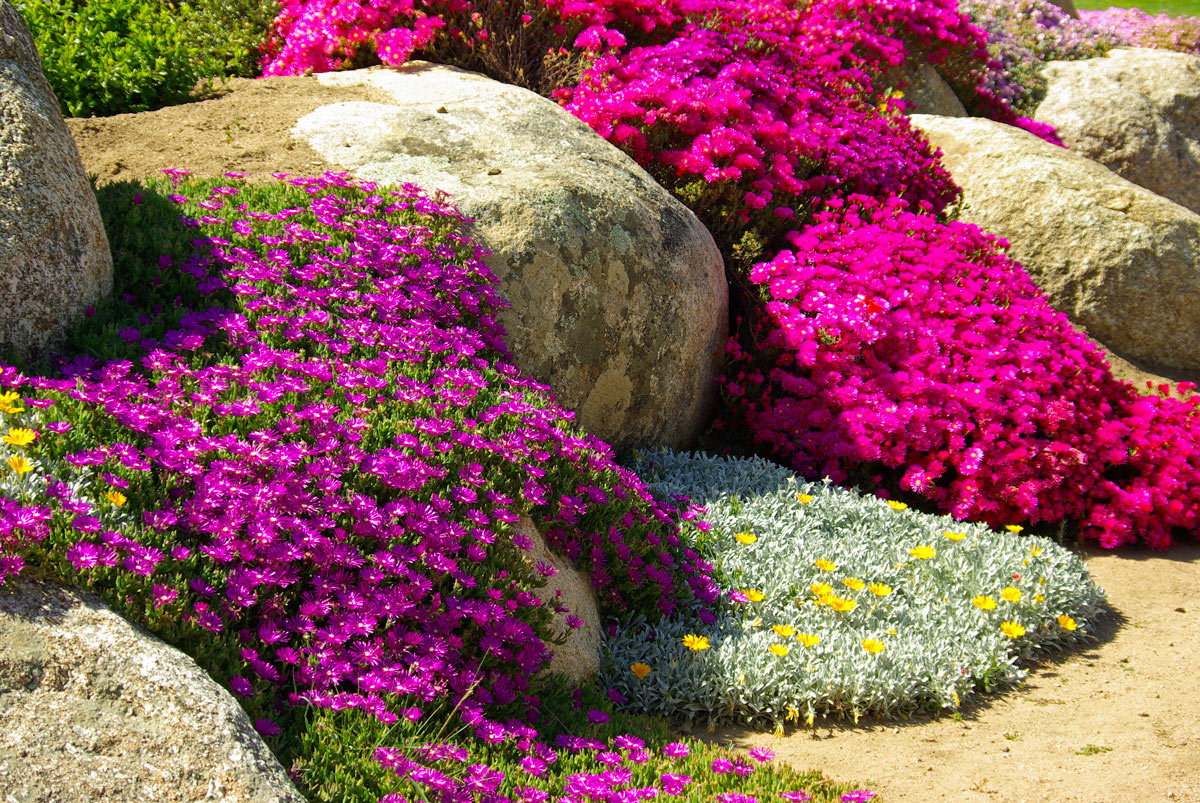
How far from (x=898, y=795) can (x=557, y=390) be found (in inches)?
106

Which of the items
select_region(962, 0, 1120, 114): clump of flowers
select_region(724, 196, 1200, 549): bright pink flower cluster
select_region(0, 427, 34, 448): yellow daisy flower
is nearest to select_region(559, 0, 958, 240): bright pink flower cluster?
select_region(724, 196, 1200, 549): bright pink flower cluster

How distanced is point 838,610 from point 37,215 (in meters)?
3.68

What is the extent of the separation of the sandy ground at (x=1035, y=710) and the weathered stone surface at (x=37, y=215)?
1.61 m

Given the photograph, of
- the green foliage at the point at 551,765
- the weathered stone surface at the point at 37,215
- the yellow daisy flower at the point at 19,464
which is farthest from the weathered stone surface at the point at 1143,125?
the yellow daisy flower at the point at 19,464

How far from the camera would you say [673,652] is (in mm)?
3990

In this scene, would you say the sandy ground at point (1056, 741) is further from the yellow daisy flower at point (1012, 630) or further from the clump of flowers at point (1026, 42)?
the clump of flowers at point (1026, 42)

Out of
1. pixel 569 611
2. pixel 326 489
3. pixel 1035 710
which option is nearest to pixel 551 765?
pixel 569 611

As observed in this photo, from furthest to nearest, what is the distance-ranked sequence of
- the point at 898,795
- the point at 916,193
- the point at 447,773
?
the point at 916,193, the point at 898,795, the point at 447,773

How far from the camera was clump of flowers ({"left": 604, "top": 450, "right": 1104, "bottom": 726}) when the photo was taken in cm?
387

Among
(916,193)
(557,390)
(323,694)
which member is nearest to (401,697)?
(323,694)

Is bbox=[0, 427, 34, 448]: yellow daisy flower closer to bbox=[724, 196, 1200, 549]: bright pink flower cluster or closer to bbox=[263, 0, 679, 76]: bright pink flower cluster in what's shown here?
bbox=[724, 196, 1200, 549]: bright pink flower cluster

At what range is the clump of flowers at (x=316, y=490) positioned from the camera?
2623 mm

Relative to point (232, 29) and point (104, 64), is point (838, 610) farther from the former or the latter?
point (232, 29)

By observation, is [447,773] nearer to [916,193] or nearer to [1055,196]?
[916,193]
